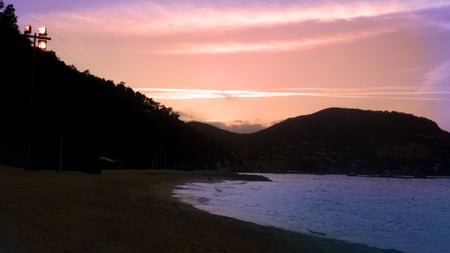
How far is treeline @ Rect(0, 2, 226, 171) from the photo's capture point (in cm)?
4091

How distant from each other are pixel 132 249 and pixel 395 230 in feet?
54.2

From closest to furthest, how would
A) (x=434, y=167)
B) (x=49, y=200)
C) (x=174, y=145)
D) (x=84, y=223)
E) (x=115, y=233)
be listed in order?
(x=115, y=233)
(x=84, y=223)
(x=49, y=200)
(x=174, y=145)
(x=434, y=167)

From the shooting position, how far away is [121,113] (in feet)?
323

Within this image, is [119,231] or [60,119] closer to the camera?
[119,231]

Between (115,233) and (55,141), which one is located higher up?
(55,141)

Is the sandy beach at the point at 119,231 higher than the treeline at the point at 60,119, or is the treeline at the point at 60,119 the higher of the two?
the treeline at the point at 60,119

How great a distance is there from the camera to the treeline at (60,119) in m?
40.9

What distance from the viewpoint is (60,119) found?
2007 inches

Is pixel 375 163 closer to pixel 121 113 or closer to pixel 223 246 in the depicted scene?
pixel 121 113

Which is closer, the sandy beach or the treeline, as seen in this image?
the sandy beach

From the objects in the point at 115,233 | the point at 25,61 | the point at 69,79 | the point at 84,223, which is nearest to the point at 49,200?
the point at 84,223

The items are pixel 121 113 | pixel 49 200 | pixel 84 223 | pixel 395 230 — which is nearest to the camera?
pixel 84 223

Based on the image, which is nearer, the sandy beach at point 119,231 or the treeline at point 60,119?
the sandy beach at point 119,231

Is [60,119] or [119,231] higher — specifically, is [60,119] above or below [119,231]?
above
